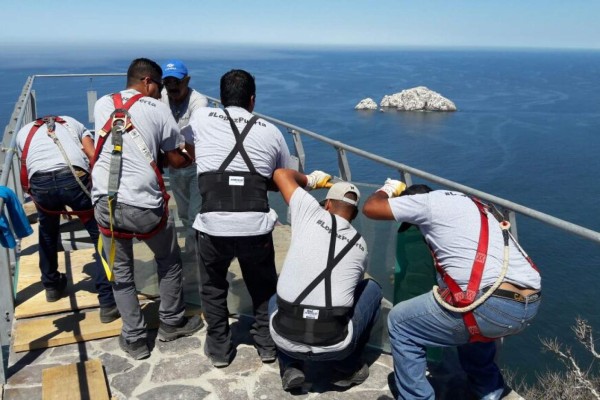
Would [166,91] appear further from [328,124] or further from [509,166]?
[328,124]

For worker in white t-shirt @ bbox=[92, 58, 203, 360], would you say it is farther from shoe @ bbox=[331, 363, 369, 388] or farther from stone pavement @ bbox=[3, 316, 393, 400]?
shoe @ bbox=[331, 363, 369, 388]

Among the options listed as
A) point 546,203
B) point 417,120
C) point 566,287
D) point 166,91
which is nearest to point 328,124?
point 417,120

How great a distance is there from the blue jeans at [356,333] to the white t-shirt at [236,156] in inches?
23.5

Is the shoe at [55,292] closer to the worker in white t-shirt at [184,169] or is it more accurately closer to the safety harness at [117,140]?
the worker in white t-shirt at [184,169]

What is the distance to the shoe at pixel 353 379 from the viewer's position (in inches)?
158

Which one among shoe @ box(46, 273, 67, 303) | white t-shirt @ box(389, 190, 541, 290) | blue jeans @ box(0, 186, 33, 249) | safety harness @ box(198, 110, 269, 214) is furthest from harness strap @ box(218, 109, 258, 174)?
shoe @ box(46, 273, 67, 303)

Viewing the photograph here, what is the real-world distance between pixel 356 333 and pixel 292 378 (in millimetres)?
590

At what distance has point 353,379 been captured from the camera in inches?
159

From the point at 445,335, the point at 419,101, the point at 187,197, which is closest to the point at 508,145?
the point at 419,101

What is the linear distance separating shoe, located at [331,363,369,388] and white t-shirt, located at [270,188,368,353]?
56 centimetres

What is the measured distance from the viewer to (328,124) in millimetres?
84125

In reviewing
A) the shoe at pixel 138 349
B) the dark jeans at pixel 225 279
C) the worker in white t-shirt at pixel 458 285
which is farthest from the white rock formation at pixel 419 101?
the worker in white t-shirt at pixel 458 285

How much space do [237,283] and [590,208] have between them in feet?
178

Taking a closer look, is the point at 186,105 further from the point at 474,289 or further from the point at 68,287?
the point at 474,289
